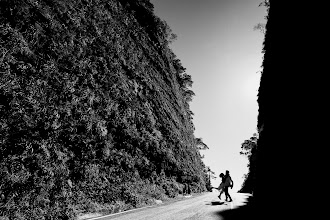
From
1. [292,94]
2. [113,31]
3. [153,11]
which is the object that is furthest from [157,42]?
[292,94]

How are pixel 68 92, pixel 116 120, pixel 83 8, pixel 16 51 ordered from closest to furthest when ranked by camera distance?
pixel 16 51, pixel 68 92, pixel 116 120, pixel 83 8

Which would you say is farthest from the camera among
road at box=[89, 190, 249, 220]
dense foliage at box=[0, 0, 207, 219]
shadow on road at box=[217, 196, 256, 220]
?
dense foliage at box=[0, 0, 207, 219]

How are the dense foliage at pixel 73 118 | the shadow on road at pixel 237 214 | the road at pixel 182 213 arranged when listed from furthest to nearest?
1. the dense foliage at pixel 73 118
2. the road at pixel 182 213
3. the shadow on road at pixel 237 214

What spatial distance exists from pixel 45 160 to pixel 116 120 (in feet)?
21.5

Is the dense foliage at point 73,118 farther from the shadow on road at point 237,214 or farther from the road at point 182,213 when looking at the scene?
the shadow on road at point 237,214

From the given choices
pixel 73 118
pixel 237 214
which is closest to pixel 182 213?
pixel 237 214

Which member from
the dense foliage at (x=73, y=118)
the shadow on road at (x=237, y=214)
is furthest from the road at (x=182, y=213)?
the dense foliage at (x=73, y=118)

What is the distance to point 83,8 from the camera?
1762 centimetres

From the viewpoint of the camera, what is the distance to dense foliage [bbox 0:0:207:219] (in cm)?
831

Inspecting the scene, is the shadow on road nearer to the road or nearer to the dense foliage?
the road

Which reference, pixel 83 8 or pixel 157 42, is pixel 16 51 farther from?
pixel 157 42

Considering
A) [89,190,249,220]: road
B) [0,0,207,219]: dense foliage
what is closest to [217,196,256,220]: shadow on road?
[89,190,249,220]: road

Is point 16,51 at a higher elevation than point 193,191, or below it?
higher

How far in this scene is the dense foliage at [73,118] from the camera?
327 inches
